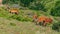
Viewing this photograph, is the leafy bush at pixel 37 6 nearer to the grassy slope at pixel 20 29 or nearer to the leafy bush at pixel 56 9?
the leafy bush at pixel 56 9

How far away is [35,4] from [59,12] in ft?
40.8

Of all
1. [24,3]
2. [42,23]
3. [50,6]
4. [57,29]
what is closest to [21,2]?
[24,3]

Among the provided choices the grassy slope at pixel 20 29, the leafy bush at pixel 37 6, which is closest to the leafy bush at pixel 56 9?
the leafy bush at pixel 37 6

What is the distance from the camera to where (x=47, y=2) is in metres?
64.1

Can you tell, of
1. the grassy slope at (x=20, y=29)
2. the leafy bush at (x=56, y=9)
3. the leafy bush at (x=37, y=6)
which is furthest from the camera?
the leafy bush at (x=37, y=6)

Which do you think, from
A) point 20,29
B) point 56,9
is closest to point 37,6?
point 56,9

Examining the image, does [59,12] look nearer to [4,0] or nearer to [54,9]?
[54,9]

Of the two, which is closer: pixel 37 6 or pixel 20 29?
pixel 20 29

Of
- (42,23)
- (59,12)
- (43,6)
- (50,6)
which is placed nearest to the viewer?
(42,23)

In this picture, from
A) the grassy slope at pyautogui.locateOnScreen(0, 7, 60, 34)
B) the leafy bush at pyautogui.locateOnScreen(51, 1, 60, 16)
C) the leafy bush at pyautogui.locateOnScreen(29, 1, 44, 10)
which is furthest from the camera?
the leafy bush at pyautogui.locateOnScreen(29, 1, 44, 10)

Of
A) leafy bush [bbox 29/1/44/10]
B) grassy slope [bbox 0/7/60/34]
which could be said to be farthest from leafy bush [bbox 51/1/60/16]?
grassy slope [bbox 0/7/60/34]

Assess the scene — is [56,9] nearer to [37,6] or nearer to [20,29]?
[37,6]

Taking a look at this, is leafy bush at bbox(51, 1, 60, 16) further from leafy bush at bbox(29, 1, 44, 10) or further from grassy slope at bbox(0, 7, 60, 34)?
grassy slope at bbox(0, 7, 60, 34)

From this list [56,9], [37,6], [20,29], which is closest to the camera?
[20,29]
